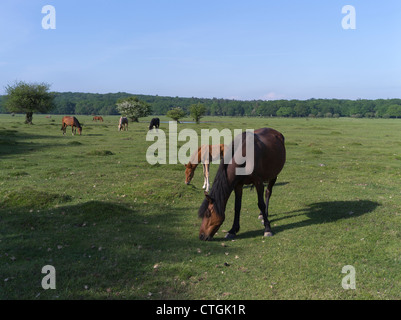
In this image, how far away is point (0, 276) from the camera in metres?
6.27

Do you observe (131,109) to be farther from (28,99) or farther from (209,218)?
(209,218)

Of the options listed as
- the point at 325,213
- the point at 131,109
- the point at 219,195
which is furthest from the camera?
the point at 131,109

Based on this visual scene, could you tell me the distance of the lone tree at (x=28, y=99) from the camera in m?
59.0

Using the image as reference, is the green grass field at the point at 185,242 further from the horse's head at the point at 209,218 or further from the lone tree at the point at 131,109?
the lone tree at the point at 131,109

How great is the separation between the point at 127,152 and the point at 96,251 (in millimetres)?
18889

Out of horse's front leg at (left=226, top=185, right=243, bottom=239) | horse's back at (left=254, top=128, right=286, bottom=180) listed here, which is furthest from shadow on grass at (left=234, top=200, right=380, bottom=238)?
horse's back at (left=254, top=128, right=286, bottom=180)

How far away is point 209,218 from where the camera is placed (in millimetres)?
8141

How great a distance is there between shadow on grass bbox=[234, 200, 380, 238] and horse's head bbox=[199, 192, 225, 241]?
1.09 meters

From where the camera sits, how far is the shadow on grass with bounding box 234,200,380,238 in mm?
9558

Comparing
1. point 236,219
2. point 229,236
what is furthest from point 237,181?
point 229,236

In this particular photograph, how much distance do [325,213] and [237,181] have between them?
414cm

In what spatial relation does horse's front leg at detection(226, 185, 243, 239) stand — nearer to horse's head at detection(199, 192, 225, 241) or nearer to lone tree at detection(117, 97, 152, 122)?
horse's head at detection(199, 192, 225, 241)

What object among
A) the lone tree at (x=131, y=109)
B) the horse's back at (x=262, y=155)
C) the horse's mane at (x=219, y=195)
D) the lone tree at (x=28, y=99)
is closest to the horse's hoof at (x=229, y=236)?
the horse's mane at (x=219, y=195)
